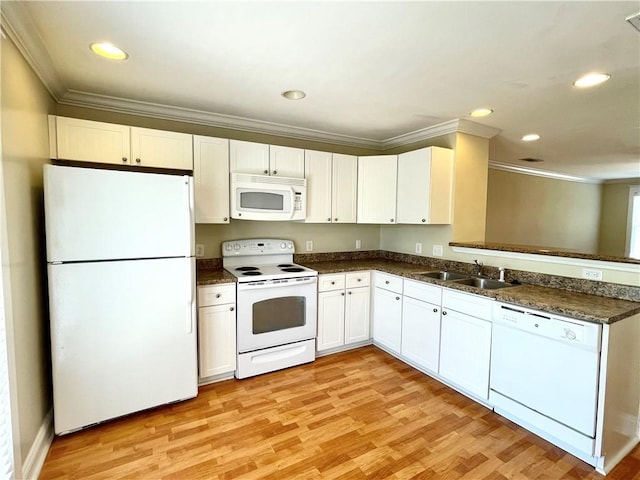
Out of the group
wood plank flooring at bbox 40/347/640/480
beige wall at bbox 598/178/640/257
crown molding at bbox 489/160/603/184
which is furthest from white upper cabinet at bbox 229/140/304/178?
beige wall at bbox 598/178/640/257

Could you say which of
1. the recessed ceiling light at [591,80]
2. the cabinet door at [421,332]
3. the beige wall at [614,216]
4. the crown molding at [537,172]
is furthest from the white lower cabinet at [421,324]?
the beige wall at [614,216]

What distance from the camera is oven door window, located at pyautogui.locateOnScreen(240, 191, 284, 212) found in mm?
2955

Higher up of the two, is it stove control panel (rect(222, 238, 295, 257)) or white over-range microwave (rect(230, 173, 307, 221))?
white over-range microwave (rect(230, 173, 307, 221))

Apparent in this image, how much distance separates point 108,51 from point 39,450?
236 centimetres

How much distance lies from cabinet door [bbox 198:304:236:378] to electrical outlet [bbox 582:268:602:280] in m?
2.73

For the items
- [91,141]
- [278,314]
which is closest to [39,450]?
[278,314]

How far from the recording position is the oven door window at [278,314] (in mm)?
2816

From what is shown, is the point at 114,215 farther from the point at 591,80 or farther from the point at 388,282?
the point at 591,80

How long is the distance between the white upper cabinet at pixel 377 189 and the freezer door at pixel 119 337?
2033 mm

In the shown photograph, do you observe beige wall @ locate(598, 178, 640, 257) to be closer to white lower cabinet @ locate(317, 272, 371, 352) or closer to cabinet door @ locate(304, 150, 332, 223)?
white lower cabinet @ locate(317, 272, 371, 352)

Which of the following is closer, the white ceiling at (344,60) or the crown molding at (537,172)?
the white ceiling at (344,60)

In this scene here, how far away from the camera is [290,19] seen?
155cm

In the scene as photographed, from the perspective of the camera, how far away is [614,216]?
23.6 ft

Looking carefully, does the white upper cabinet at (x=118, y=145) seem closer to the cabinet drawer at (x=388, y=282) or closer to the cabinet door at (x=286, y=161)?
the cabinet door at (x=286, y=161)
